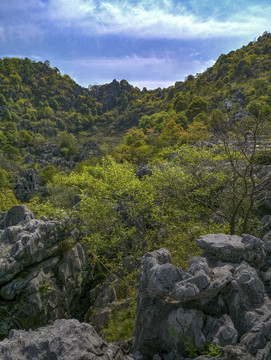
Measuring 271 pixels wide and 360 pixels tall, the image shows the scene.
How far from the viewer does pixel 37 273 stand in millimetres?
12359

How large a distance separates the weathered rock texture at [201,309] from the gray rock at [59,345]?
1315 millimetres

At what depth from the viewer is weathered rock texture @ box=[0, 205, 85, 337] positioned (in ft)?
36.8

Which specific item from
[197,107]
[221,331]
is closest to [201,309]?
[221,331]

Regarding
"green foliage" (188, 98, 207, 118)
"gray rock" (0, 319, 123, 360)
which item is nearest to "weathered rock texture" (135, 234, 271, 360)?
"gray rock" (0, 319, 123, 360)

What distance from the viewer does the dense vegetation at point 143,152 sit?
41.3 feet

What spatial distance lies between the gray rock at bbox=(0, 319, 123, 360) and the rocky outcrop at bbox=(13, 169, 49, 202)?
127ft

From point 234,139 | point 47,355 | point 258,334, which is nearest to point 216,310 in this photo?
point 258,334

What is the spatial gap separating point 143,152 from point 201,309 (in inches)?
1367

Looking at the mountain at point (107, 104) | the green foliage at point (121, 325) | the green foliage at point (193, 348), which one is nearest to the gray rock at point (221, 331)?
the green foliage at point (193, 348)

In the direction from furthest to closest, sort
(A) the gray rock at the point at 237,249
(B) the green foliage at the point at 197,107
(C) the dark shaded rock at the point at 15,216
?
(B) the green foliage at the point at 197,107
(C) the dark shaded rock at the point at 15,216
(A) the gray rock at the point at 237,249

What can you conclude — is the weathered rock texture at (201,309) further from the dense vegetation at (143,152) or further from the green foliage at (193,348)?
the dense vegetation at (143,152)

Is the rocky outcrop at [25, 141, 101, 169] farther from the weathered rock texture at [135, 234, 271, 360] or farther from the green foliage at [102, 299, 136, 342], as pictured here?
the weathered rock texture at [135, 234, 271, 360]

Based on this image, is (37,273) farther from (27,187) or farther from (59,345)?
(27,187)

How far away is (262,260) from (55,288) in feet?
36.6
